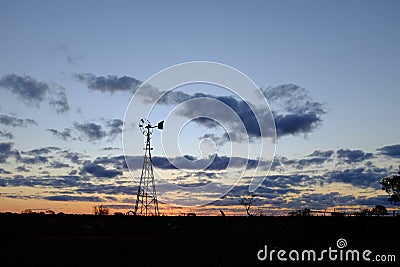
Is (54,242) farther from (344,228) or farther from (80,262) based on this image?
(344,228)

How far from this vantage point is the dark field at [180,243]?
39.4 metres

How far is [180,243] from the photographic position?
51.9 metres

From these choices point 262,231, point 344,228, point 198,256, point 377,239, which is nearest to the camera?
point 198,256

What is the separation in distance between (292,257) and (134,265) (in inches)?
557

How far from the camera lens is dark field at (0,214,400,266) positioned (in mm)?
39438

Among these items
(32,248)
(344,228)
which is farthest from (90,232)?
(344,228)

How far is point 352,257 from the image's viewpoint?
44.3m

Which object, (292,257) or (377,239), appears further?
(377,239)

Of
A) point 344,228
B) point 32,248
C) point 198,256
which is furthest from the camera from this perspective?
point 344,228

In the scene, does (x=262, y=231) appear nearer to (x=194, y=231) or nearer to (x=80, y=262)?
(x=194, y=231)

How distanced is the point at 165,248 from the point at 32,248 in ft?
36.9

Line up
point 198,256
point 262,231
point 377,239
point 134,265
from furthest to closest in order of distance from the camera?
point 262,231 → point 377,239 → point 198,256 → point 134,265

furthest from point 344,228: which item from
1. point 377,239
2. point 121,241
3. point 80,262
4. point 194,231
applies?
point 80,262

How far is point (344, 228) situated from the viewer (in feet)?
230
